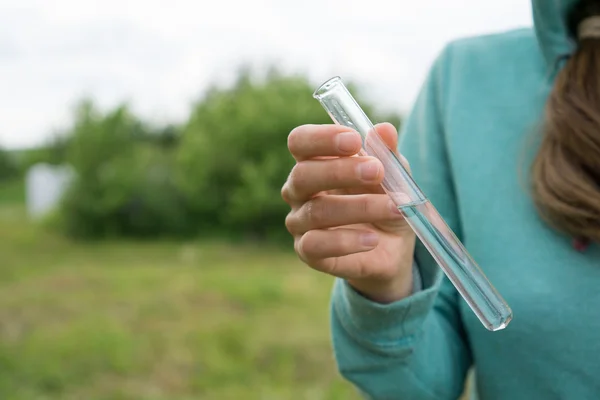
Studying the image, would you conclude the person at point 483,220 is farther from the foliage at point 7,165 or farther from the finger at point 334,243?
the foliage at point 7,165

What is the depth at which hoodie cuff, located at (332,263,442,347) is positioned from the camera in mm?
835

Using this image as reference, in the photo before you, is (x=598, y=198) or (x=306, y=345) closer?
(x=598, y=198)

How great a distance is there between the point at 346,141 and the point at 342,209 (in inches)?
3.0

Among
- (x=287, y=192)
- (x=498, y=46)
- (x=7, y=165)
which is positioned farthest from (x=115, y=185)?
(x=287, y=192)

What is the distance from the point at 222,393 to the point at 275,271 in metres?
4.54

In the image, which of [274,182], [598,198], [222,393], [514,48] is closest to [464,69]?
[514,48]

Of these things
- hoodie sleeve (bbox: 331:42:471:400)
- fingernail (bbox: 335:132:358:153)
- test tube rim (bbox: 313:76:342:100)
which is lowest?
hoodie sleeve (bbox: 331:42:471:400)

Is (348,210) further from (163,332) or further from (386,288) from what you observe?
(163,332)

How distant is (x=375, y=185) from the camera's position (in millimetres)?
699

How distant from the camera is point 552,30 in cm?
97

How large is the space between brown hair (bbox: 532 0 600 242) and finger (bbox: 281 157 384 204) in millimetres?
309

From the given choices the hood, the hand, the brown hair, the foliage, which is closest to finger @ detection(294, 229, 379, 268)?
the hand

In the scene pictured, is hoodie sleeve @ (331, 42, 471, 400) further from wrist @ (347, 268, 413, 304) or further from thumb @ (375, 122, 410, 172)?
thumb @ (375, 122, 410, 172)

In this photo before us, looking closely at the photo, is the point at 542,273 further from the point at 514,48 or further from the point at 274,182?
the point at 274,182
